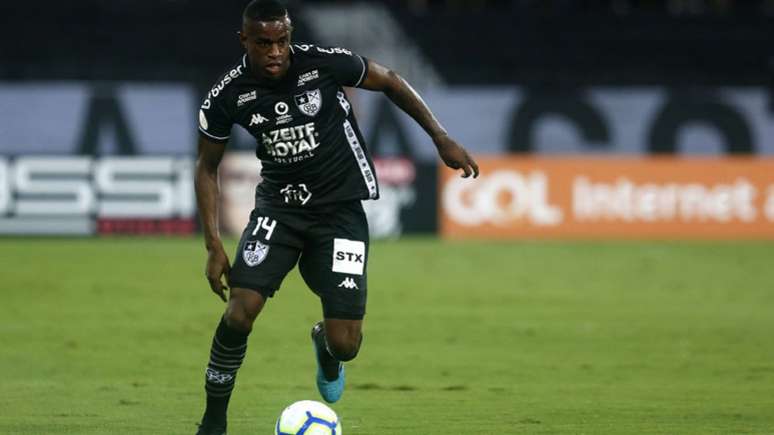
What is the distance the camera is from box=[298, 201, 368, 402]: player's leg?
7707mm

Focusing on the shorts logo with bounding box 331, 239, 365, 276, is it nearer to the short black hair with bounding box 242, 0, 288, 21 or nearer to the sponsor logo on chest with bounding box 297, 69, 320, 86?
the sponsor logo on chest with bounding box 297, 69, 320, 86

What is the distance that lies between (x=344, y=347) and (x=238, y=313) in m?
0.89

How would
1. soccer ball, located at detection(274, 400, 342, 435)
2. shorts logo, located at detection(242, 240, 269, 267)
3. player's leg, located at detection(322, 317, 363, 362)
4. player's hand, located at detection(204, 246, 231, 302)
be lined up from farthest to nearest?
player's leg, located at detection(322, 317, 363, 362)
shorts logo, located at detection(242, 240, 269, 267)
player's hand, located at detection(204, 246, 231, 302)
soccer ball, located at detection(274, 400, 342, 435)

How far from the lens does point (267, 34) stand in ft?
23.4

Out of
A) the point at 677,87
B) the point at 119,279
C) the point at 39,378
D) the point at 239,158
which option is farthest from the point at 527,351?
the point at 677,87

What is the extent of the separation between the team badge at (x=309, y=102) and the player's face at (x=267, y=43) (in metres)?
0.26

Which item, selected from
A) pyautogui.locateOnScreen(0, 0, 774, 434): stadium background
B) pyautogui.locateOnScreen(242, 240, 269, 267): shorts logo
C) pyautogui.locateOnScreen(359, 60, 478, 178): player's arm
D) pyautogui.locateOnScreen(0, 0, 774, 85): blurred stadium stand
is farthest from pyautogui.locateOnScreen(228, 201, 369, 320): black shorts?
pyautogui.locateOnScreen(0, 0, 774, 85): blurred stadium stand

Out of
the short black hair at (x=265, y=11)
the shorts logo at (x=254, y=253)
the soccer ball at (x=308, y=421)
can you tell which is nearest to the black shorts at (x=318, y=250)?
the shorts logo at (x=254, y=253)

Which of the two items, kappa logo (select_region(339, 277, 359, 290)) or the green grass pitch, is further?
the green grass pitch

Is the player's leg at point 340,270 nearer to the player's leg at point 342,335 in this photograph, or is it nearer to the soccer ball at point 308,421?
the player's leg at point 342,335

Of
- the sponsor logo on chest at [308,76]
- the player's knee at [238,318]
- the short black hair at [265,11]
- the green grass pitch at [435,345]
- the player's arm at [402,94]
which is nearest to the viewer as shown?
the short black hair at [265,11]

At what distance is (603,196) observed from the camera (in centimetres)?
2302

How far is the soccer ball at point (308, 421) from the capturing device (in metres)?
6.89

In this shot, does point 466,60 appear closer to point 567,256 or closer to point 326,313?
point 567,256
